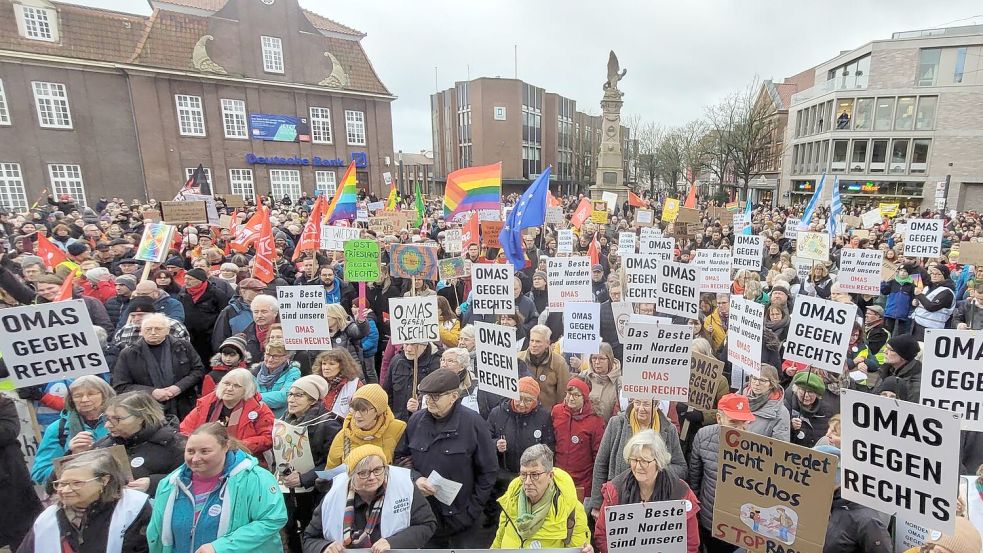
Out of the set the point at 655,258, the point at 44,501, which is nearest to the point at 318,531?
the point at 44,501

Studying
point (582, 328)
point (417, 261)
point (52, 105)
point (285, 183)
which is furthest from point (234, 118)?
point (582, 328)

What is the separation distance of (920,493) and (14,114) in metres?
38.8

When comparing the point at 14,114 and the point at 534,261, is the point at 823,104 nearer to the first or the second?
the point at 534,261

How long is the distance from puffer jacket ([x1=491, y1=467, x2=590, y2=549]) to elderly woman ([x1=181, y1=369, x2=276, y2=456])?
2.06m

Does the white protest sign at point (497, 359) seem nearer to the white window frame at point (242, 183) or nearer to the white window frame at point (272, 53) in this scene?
the white window frame at point (242, 183)

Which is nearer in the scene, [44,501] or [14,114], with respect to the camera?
[44,501]

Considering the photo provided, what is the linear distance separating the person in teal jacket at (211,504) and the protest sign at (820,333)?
15.5 ft

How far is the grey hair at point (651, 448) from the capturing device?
322cm

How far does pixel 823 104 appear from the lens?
4447 cm

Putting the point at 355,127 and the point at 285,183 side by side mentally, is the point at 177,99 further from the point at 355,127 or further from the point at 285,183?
the point at 355,127

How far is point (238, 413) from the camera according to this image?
3.99 metres

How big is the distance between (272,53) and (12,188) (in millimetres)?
16702

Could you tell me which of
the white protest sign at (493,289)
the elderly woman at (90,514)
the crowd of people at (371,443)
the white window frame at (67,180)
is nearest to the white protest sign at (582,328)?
the crowd of people at (371,443)

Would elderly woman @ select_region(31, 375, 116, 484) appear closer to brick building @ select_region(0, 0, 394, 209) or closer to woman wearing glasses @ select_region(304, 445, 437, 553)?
woman wearing glasses @ select_region(304, 445, 437, 553)
